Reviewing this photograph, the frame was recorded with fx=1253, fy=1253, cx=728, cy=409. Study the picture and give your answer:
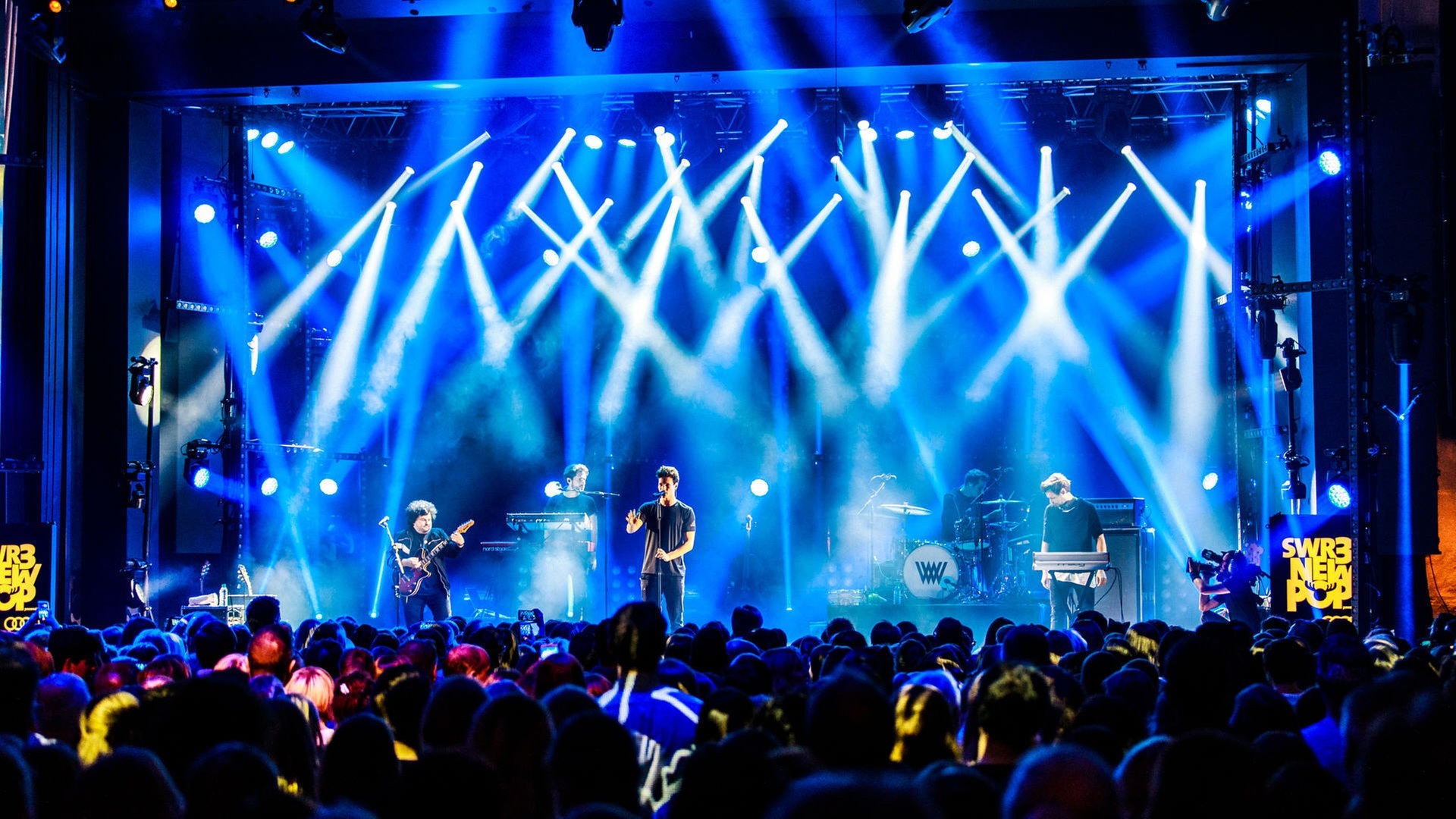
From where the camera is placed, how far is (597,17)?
11430 mm

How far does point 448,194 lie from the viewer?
18.1m

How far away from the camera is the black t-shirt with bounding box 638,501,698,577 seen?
11.8 meters

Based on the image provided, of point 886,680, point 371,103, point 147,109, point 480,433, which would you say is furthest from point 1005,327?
point 886,680

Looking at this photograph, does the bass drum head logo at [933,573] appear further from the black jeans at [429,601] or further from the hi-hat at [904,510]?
the black jeans at [429,601]

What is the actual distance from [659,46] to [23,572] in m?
8.45

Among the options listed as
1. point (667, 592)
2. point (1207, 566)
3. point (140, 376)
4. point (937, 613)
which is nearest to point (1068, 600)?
point (1207, 566)

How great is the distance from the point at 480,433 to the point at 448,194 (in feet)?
11.5

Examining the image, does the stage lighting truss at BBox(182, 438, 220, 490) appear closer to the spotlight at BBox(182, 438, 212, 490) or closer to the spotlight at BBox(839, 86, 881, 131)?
the spotlight at BBox(182, 438, 212, 490)

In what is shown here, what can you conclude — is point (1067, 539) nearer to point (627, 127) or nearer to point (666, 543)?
point (666, 543)

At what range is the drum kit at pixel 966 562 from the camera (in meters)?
13.9

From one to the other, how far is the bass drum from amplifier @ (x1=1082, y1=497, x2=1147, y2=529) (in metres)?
1.85

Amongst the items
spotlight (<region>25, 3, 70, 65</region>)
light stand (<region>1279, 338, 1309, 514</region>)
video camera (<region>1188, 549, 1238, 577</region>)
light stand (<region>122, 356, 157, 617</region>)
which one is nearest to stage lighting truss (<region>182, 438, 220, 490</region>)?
light stand (<region>122, 356, 157, 617</region>)

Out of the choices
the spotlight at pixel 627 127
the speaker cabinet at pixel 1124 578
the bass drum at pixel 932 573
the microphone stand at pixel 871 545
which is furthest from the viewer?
the spotlight at pixel 627 127

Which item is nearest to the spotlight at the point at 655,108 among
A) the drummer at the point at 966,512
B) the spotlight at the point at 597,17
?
the spotlight at the point at 597,17
